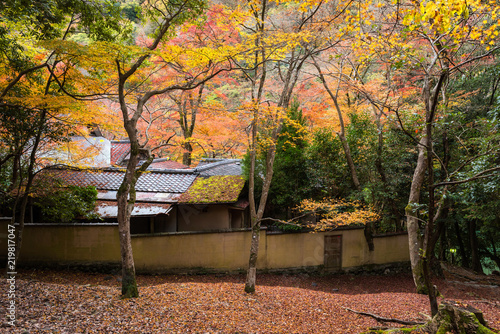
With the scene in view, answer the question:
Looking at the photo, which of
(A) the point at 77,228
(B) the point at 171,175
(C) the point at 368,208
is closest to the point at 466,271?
(C) the point at 368,208

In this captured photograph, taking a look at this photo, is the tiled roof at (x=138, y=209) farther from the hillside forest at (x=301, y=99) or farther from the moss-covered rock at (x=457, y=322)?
the moss-covered rock at (x=457, y=322)

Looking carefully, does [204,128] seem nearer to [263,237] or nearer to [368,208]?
[263,237]

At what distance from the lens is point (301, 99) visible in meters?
19.1

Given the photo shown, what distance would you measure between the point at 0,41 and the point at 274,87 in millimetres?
15731

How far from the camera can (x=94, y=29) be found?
686 centimetres

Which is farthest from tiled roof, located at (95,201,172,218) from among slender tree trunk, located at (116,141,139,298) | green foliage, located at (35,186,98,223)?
slender tree trunk, located at (116,141,139,298)

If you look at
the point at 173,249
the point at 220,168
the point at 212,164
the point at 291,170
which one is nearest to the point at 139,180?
the point at 173,249

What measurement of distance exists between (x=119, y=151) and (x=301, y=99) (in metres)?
11.0

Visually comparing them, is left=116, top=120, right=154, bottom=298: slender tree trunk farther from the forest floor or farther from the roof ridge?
the roof ridge

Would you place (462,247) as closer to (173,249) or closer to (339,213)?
(339,213)

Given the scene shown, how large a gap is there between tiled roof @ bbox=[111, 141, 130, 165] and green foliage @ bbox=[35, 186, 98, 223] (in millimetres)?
6057

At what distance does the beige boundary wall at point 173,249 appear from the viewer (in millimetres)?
10875

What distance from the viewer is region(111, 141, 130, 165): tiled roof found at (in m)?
17.5

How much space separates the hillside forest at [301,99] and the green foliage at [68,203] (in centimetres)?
85
